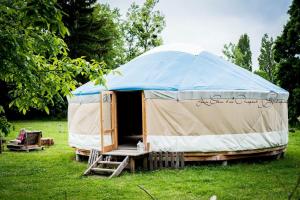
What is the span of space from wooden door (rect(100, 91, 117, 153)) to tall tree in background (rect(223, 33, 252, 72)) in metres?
32.8

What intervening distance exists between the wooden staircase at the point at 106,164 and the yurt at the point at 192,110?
0.93 feet

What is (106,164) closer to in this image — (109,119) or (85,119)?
(109,119)

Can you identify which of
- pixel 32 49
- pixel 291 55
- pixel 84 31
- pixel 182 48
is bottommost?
pixel 32 49

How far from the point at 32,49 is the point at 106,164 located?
432 centimetres

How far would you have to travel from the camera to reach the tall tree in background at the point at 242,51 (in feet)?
131

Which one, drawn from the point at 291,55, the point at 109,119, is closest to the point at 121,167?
the point at 109,119

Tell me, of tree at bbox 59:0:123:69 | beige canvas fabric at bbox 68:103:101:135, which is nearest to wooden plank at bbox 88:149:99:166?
beige canvas fabric at bbox 68:103:101:135

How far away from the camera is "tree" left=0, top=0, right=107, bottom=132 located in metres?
2.72

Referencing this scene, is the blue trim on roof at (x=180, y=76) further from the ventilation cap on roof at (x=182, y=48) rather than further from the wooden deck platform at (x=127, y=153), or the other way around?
the wooden deck platform at (x=127, y=153)

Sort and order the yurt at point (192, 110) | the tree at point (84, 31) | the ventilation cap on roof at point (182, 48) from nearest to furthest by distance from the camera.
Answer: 1. the yurt at point (192, 110)
2. the ventilation cap on roof at point (182, 48)
3. the tree at point (84, 31)

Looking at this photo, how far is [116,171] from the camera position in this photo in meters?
6.83

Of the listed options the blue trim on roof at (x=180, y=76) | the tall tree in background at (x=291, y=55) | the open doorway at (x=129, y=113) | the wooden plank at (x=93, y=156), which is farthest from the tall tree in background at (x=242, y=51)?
the wooden plank at (x=93, y=156)

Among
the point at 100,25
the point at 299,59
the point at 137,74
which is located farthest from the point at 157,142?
the point at 100,25

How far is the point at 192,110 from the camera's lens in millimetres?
7629
